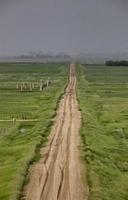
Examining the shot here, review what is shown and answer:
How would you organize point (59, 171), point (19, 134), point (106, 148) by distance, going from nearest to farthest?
1. point (59, 171)
2. point (106, 148)
3. point (19, 134)

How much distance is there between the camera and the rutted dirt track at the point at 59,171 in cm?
2652

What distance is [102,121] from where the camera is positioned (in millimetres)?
58562

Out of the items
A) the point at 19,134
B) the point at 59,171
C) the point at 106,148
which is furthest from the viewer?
the point at 19,134

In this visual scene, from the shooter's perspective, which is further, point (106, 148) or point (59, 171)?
point (106, 148)

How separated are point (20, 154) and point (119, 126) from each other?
1954 centimetres

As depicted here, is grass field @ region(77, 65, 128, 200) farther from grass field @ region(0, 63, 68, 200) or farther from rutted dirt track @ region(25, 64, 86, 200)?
grass field @ region(0, 63, 68, 200)

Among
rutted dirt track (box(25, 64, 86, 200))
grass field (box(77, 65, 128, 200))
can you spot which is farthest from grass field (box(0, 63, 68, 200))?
grass field (box(77, 65, 128, 200))

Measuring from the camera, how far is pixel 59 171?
31188 millimetres

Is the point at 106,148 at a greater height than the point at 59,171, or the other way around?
the point at 59,171

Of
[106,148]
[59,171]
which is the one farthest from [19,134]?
[59,171]

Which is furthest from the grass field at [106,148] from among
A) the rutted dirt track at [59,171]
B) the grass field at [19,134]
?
the grass field at [19,134]

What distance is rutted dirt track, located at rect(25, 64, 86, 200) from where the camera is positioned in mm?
26516

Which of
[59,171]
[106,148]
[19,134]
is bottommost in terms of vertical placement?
[19,134]

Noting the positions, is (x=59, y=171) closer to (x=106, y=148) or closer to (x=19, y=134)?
(x=106, y=148)
